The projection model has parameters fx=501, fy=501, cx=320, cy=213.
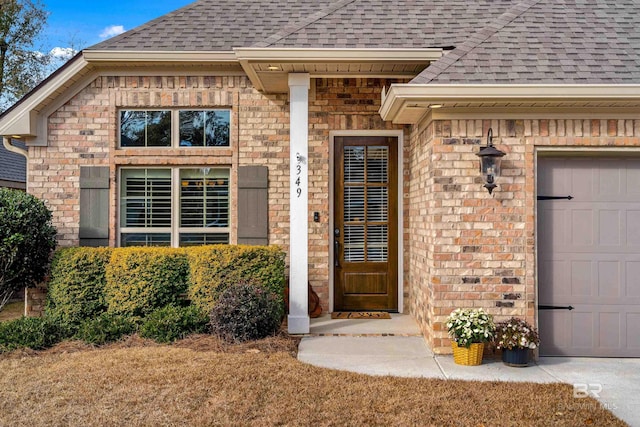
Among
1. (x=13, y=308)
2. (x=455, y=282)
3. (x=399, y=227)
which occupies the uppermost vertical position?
(x=399, y=227)

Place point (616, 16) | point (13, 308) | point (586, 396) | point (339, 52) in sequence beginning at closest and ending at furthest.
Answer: point (586, 396), point (339, 52), point (616, 16), point (13, 308)

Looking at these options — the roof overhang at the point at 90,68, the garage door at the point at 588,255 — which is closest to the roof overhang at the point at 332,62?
the roof overhang at the point at 90,68

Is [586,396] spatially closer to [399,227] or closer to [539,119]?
[539,119]

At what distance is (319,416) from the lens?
3443 millimetres

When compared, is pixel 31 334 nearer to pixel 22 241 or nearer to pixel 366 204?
pixel 22 241

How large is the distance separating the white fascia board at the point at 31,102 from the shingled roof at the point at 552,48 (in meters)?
4.41

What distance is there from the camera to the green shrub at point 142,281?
5.77m

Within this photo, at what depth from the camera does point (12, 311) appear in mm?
8258

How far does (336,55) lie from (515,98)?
1.96 m

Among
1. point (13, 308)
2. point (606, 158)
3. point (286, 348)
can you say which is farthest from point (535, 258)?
point (13, 308)

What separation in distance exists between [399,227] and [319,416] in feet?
11.9

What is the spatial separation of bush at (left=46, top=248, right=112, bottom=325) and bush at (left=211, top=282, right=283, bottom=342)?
1.54m

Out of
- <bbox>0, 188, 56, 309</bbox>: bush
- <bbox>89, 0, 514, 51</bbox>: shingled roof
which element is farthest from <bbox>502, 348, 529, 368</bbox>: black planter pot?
<bbox>0, 188, 56, 309</bbox>: bush

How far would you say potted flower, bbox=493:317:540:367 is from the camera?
4555 mm
